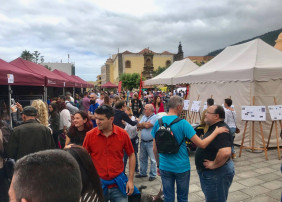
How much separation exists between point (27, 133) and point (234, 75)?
243 inches

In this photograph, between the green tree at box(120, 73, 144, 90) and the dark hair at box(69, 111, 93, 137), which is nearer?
the dark hair at box(69, 111, 93, 137)

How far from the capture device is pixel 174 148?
2641 millimetres

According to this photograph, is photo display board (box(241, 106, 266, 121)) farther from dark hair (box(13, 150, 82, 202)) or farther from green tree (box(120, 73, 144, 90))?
green tree (box(120, 73, 144, 90))

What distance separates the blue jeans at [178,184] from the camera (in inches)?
107

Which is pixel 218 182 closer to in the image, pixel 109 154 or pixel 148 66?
pixel 109 154

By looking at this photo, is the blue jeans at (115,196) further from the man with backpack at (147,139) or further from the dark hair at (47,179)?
the man with backpack at (147,139)

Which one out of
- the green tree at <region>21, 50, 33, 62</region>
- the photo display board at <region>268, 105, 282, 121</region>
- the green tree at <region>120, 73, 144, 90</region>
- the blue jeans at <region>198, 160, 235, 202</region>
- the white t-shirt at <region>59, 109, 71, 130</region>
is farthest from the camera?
the green tree at <region>21, 50, 33, 62</region>

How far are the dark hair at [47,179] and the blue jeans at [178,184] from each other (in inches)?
80.2

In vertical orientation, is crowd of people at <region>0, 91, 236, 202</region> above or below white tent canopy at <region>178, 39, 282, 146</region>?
below

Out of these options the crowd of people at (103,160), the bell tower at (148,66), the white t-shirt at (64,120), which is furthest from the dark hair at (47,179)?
the bell tower at (148,66)

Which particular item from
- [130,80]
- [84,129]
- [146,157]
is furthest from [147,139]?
[130,80]

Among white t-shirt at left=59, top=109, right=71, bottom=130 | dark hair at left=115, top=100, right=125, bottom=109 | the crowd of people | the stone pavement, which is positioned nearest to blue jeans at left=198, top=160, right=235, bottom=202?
the crowd of people

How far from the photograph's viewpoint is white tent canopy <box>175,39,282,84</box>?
6.57m

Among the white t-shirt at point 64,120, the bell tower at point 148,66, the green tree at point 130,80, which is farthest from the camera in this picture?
the bell tower at point 148,66
